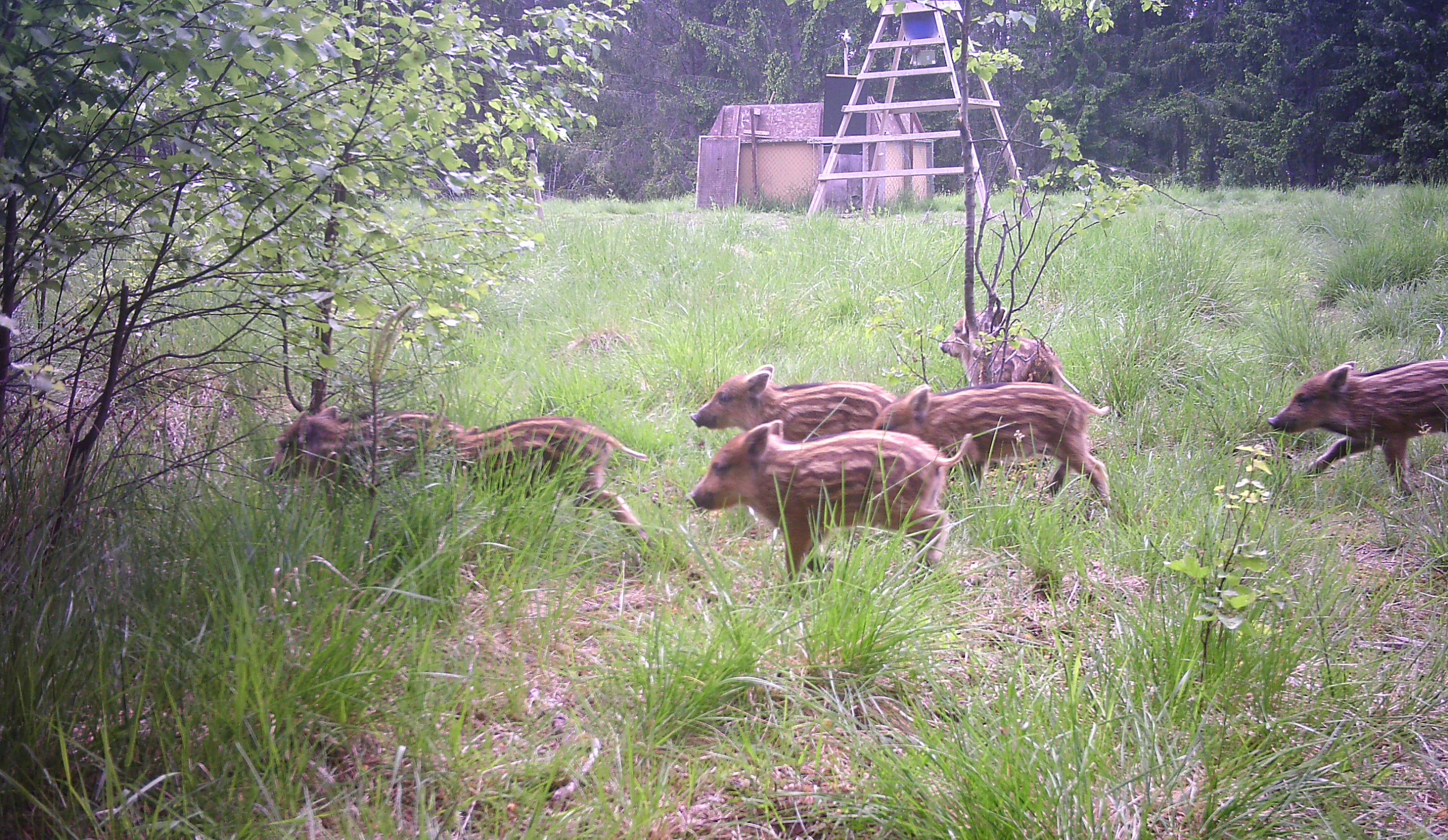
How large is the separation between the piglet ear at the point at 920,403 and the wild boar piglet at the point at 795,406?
303 mm

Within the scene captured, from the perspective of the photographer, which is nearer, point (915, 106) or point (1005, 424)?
point (1005, 424)

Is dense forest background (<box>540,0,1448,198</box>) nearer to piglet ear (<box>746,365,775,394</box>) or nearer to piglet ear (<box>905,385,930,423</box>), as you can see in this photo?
piglet ear (<box>746,365,775,394</box>)

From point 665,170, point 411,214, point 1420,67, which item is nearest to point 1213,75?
point 1420,67

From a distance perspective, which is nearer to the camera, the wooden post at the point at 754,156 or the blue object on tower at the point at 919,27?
the blue object on tower at the point at 919,27

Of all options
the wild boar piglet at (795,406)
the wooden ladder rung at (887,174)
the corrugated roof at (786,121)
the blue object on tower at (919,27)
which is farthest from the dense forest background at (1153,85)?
the wild boar piglet at (795,406)

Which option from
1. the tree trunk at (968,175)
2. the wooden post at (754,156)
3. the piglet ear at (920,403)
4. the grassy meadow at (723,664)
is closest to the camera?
the grassy meadow at (723,664)

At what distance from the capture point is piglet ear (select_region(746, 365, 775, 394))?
4062mm

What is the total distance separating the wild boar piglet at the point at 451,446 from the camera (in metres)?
3.20

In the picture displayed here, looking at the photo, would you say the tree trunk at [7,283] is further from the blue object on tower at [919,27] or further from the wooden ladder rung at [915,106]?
the blue object on tower at [919,27]

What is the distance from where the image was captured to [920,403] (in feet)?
12.2

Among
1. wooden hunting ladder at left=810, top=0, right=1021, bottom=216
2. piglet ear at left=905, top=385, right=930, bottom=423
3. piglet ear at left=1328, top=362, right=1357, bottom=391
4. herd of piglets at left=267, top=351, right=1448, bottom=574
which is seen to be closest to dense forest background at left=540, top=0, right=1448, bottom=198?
wooden hunting ladder at left=810, top=0, right=1021, bottom=216

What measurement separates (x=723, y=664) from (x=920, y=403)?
1731mm

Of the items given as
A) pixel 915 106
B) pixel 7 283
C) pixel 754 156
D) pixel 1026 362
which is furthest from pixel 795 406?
pixel 754 156

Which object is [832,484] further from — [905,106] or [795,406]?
[905,106]
